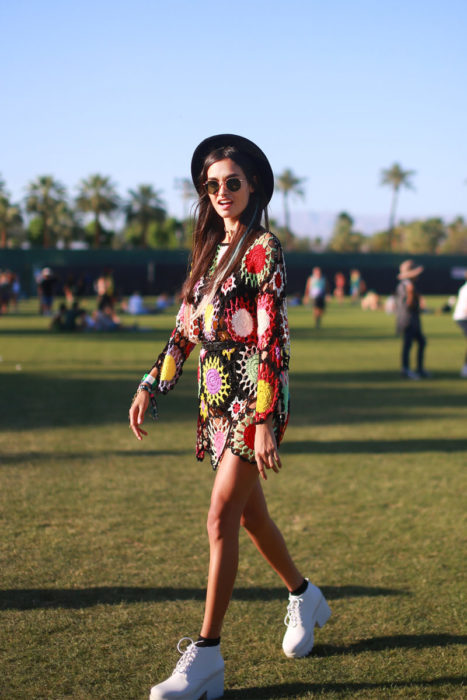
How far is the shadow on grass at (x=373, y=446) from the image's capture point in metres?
7.64

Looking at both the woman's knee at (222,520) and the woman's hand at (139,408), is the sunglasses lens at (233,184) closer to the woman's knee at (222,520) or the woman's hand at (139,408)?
the woman's hand at (139,408)

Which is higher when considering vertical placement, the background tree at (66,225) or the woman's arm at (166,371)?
the background tree at (66,225)

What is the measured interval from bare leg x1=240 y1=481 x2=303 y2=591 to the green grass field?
34cm

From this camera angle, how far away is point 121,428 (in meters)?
8.72

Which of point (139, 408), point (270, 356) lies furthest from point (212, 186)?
point (139, 408)

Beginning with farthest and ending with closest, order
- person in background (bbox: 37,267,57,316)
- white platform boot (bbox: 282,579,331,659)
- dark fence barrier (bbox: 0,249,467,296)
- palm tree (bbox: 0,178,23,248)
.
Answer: palm tree (bbox: 0,178,23,248)
dark fence barrier (bbox: 0,249,467,296)
person in background (bbox: 37,267,57,316)
white platform boot (bbox: 282,579,331,659)

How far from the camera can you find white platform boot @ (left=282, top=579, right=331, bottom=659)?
11.2 feet

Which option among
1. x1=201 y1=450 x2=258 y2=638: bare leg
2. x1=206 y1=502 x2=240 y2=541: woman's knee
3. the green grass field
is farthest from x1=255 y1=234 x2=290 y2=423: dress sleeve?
the green grass field

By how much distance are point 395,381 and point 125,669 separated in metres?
10.2

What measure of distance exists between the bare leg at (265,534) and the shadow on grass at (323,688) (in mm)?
477

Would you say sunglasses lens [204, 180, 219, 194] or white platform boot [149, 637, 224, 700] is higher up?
sunglasses lens [204, 180, 219, 194]

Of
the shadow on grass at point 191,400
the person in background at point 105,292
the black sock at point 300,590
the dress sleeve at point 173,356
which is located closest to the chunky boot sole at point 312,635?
the black sock at point 300,590

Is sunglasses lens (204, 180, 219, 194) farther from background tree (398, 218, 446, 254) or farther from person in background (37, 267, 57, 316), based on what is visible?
background tree (398, 218, 446, 254)

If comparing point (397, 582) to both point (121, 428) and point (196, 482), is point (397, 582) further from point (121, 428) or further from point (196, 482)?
point (121, 428)
